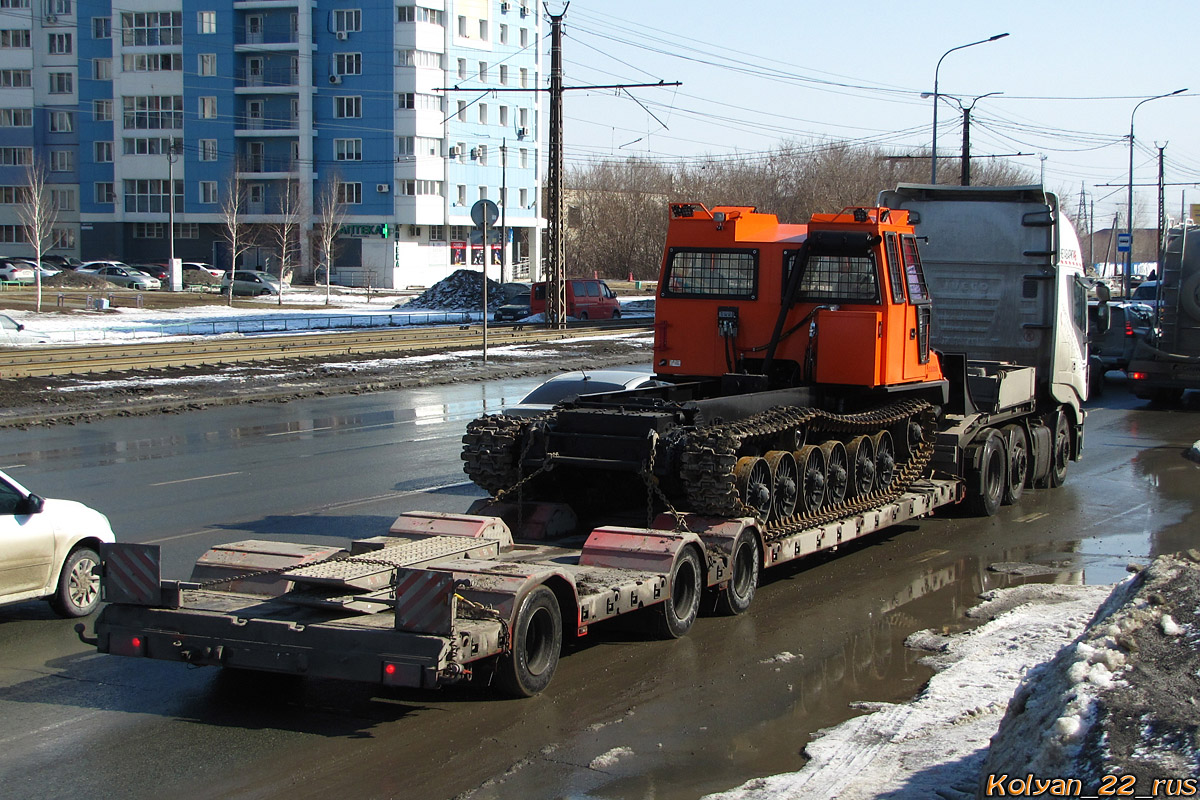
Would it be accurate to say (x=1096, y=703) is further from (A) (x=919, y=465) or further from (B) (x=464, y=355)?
(B) (x=464, y=355)

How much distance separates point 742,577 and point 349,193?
78.2m

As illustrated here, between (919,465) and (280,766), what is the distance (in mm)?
8254

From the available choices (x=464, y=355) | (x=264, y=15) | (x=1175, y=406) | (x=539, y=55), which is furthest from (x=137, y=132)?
(x=1175, y=406)

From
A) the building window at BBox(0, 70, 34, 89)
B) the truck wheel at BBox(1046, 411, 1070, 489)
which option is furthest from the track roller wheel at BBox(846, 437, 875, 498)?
the building window at BBox(0, 70, 34, 89)

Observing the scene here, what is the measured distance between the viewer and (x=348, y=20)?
272 feet

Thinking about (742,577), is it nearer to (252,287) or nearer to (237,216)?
(252,287)

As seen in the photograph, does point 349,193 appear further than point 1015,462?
Yes

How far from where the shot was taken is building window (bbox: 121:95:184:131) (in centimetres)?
8431

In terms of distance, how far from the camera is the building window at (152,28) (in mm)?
83562

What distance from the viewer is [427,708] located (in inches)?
289

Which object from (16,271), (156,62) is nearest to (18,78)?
(156,62)

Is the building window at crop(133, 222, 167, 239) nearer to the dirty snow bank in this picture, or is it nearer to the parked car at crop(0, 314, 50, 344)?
the parked car at crop(0, 314, 50, 344)

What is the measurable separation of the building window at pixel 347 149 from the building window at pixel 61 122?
2054 cm

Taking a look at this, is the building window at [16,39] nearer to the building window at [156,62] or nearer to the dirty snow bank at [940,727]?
the building window at [156,62]
